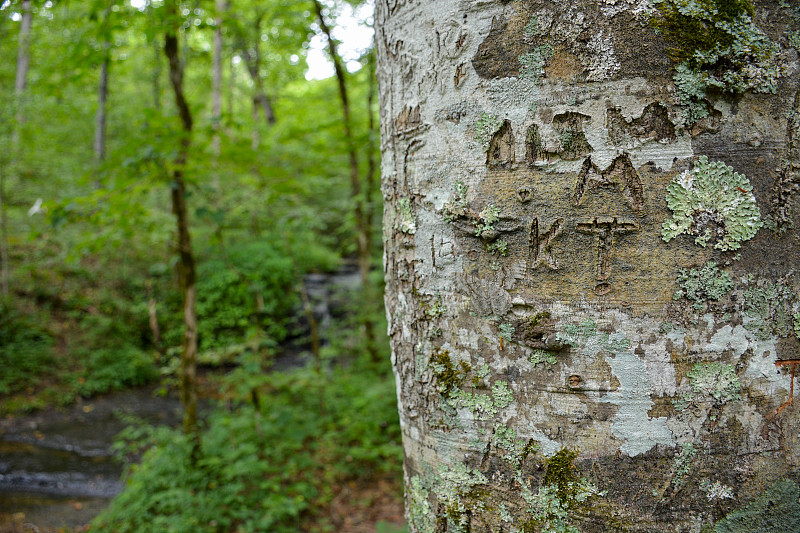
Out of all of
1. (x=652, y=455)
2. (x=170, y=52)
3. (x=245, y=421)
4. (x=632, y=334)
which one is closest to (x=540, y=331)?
(x=632, y=334)

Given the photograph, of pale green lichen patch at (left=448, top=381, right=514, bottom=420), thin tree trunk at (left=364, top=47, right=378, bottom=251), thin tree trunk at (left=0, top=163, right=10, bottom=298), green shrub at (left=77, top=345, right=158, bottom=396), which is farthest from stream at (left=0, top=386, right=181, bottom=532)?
pale green lichen patch at (left=448, top=381, right=514, bottom=420)

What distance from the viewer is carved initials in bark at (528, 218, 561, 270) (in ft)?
2.46

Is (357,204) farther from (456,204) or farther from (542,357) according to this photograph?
(542,357)

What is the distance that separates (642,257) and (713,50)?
328mm

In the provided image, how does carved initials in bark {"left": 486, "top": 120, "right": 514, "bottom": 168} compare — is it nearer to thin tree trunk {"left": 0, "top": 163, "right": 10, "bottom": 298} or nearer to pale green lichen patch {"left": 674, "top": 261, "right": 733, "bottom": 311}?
pale green lichen patch {"left": 674, "top": 261, "right": 733, "bottom": 311}

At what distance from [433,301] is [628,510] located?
45 cm

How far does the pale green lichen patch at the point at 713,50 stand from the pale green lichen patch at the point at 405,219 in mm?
470

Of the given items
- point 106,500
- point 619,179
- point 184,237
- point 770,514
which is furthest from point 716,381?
point 106,500

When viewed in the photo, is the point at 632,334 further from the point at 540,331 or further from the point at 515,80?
the point at 515,80

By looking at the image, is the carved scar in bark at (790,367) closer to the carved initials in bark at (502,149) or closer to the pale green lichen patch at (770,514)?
the pale green lichen patch at (770,514)

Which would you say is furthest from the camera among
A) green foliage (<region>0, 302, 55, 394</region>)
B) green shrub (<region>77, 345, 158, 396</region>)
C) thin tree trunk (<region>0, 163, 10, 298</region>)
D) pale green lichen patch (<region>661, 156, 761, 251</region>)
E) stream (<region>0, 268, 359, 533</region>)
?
thin tree trunk (<region>0, 163, 10, 298</region>)

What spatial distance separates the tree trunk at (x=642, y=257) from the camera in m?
0.71

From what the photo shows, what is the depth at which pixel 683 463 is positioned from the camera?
72 cm

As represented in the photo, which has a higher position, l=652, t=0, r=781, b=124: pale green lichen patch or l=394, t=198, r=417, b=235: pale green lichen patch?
l=652, t=0, r=781, b=124: pale green lichen patch
